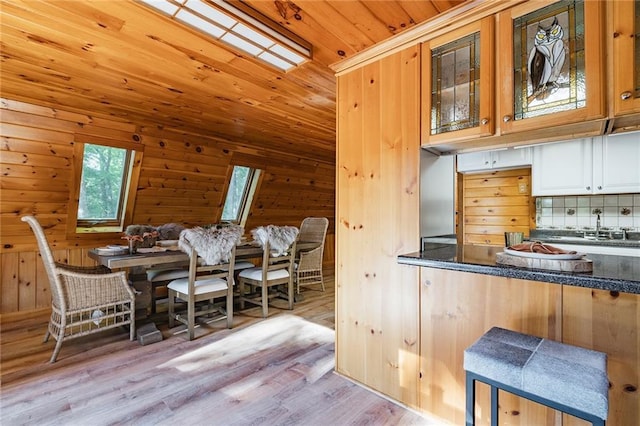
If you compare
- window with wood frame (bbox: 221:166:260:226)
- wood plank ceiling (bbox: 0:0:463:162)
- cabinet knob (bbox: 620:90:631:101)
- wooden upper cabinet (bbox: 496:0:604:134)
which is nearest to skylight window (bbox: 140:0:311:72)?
wood plank ceiling (bbox: 0:0:463:162)

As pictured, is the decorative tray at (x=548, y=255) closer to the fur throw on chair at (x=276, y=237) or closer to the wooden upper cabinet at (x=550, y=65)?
the wooden upper cabinet at (x=550, y=65)

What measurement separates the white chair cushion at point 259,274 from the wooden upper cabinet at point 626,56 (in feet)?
10.5

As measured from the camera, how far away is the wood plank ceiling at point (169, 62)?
5.34ft

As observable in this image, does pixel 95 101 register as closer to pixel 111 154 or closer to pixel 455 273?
pixel 111 154

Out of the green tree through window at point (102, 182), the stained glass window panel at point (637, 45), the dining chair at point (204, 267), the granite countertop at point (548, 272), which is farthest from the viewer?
the green tree through window at point (102, 182)

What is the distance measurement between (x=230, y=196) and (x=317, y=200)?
1.92 metres

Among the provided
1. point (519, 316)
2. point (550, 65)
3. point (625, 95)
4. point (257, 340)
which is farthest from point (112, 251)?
point (625, 95)

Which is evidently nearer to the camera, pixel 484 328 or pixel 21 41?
pixel 484 328

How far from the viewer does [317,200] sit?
250 inches

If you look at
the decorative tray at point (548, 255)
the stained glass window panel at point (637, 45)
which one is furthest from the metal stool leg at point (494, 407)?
the stained glass window panel at point (637, 45)

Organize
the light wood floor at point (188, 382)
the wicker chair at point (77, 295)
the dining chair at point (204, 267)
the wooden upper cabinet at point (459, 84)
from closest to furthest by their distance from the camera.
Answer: the wooden upper cabinet at point (459, 84) → the light wood floor at point (188, 382) → the wicker chair at point (77, 295) → the dining chair at point (204, 267)

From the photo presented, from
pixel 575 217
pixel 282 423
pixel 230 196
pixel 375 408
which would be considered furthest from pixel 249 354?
pixel 575 217

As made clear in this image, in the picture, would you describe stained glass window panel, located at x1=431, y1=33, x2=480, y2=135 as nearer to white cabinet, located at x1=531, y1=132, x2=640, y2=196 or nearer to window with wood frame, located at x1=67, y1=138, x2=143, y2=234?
white cabinet, located at x1=531, y1=132, x2=640, y2=196

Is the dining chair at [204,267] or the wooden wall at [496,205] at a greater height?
the wooden wall at [496,205]
